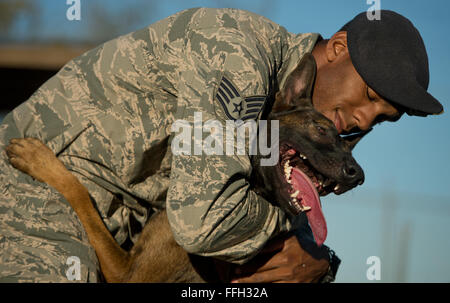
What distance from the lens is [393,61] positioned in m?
3.65

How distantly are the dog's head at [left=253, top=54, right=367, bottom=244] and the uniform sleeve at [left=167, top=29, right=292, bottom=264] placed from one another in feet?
2.24

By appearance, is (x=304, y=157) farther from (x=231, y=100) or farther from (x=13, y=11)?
(x=13, y=11)

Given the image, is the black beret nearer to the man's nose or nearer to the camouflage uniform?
the man's nose

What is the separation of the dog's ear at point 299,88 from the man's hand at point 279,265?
0.97 metres

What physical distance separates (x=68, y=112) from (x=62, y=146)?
23cm

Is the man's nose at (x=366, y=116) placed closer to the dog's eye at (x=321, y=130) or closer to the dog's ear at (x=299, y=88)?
the dog's eye at (x=321, y=130)

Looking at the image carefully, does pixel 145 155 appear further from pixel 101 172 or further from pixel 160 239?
pixel 160 239

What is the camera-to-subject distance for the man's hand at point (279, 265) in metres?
4.18

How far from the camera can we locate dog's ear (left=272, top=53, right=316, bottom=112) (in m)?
3.85

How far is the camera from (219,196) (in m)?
3.18

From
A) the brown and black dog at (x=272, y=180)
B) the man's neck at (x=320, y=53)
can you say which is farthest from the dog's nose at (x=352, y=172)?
the man's neck at (x=320, y=53)

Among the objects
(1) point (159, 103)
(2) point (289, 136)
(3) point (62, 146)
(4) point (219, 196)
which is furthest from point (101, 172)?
(2) point (289, 136)

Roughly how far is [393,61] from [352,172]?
76cm

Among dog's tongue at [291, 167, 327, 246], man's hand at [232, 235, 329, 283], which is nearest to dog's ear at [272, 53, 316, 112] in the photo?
dog's tongue at [291, 167, 327, 246]
